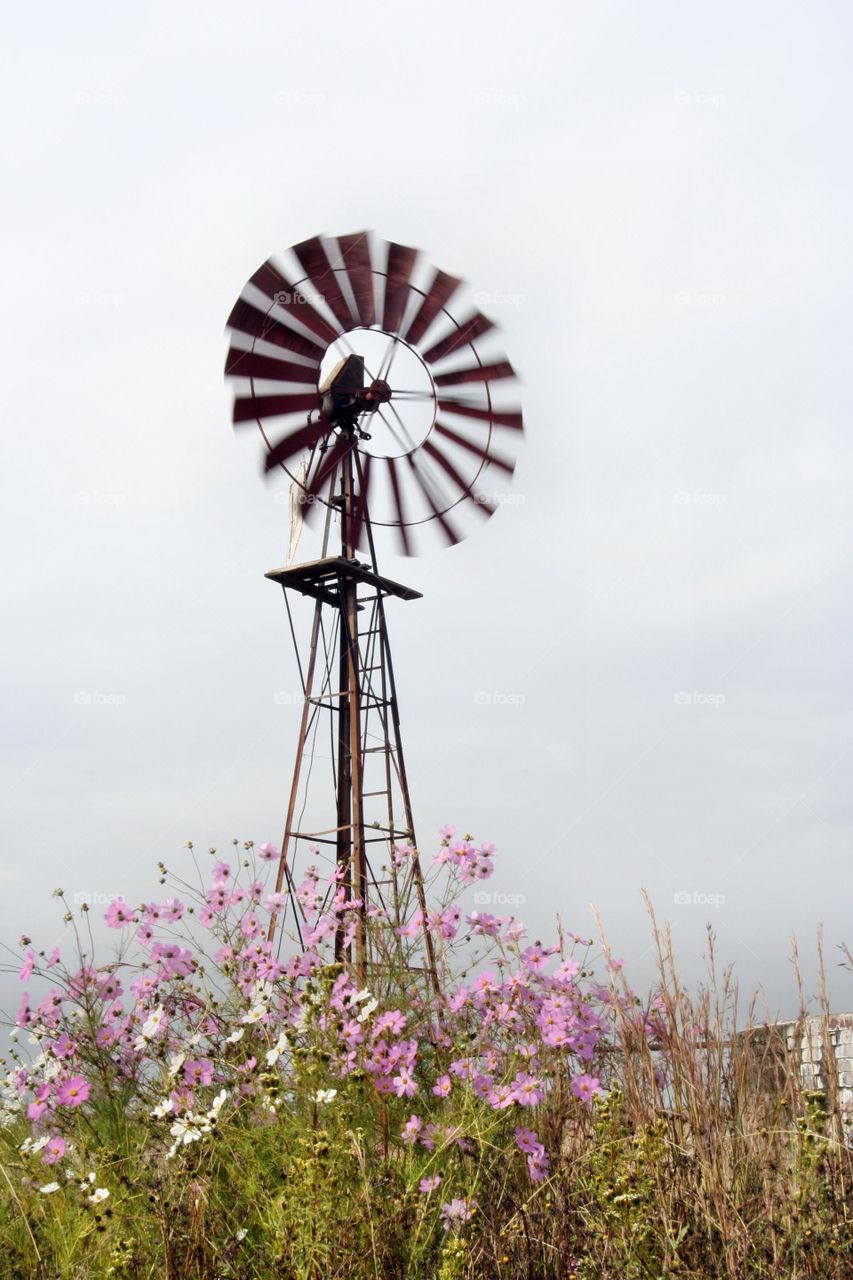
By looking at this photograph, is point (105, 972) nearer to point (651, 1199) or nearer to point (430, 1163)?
point (430, 1163)

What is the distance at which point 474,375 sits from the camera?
419 inches

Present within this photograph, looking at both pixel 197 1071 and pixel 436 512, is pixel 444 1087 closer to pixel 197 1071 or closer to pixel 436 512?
pixel 197 1071

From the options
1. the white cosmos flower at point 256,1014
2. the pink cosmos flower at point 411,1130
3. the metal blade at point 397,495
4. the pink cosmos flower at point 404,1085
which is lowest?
the pink cosmos flower at point 411,1130

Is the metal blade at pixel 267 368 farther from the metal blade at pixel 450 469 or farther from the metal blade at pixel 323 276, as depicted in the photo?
the metal blade at pixel 450 469

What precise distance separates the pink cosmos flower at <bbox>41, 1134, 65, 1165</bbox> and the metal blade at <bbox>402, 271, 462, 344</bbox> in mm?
8182

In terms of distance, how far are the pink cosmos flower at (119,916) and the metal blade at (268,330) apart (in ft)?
20.4

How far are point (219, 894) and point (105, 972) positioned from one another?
21.4 inches

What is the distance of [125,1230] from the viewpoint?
11.3ft

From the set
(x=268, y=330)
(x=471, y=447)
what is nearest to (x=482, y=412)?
(x=471, y=447)

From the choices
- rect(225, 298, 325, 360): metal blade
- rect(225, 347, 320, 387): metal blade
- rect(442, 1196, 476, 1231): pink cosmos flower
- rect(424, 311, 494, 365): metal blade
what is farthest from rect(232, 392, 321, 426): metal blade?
rect(442, 1196, 476, 1231): pink cosmos flower

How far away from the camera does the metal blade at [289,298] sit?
9.55m

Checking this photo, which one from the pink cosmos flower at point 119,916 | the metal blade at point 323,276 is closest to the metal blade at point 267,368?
the metal blade at point 323,276

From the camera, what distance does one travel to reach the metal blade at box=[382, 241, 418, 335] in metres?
10.0

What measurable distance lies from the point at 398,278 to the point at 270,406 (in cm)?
169
